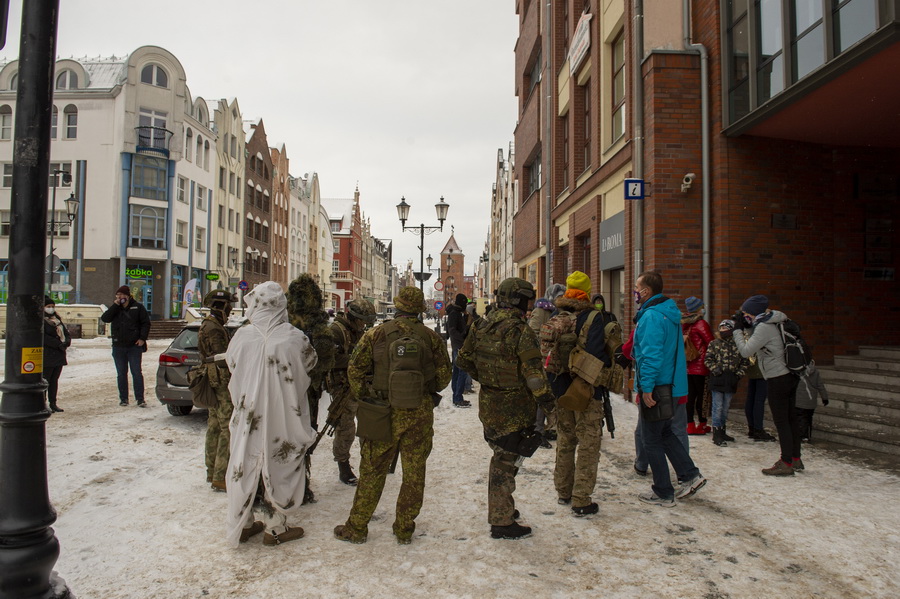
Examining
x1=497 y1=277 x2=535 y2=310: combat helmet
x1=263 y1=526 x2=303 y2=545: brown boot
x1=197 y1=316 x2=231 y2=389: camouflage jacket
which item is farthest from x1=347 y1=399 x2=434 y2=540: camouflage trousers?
x1=197 y1=316 x2=231 y2=389: camouflage jacket

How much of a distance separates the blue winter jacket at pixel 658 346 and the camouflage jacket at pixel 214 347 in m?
3.55

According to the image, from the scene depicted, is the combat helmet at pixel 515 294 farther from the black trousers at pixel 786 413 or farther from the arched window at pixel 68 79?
the arched window at pixel 68 79

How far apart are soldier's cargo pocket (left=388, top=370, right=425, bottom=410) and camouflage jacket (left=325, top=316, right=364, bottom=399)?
132 cm

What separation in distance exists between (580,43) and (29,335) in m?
13.2

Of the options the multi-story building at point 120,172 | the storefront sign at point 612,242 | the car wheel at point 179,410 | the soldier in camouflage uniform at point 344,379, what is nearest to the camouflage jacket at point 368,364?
the soldier in camouflage uniform at point 344,379

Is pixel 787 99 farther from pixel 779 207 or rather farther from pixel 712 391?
pixel 712 391

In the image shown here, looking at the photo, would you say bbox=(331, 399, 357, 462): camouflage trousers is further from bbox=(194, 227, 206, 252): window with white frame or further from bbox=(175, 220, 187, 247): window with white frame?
bbox=(194, 227, 206, 252): window with white frame

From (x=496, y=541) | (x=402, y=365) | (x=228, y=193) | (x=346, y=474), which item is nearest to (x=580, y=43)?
(x=346, y=474)

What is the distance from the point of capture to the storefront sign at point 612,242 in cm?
1034

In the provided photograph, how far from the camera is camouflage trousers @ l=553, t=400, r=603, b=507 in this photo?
4.52 m

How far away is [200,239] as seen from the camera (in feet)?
131

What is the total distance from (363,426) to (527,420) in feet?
3.86

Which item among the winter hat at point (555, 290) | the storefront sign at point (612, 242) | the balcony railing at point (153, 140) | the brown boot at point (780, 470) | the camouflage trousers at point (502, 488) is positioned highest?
the balcony railing at point (153, 140)

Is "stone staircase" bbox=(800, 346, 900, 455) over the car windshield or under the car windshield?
under
